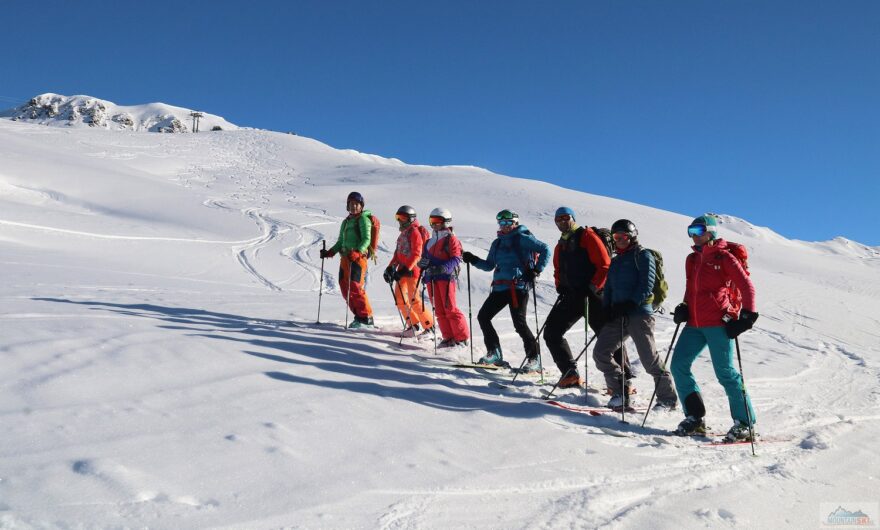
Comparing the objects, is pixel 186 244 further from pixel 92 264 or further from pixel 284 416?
pixel 284 416

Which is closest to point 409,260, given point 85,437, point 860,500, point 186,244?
point 85,437

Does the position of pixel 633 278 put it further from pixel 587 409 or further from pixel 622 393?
pixel 587 409

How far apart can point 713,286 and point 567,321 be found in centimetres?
170

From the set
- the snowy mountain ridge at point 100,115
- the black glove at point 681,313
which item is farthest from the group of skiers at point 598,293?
the snowy mountain ridge at point 100,115

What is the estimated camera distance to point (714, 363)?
503 cm

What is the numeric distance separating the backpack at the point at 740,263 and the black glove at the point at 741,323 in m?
0.30

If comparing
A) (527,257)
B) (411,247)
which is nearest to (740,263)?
(527,257)

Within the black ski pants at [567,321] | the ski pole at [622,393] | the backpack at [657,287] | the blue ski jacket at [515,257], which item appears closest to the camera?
the ski pole at [622,393]

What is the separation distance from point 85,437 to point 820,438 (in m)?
5.71

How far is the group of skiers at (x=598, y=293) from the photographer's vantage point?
4.95 m

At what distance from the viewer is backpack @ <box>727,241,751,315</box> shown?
493 centimetres

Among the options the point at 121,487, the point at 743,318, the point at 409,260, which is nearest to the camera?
the point at 121,487

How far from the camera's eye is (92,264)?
12320 mm

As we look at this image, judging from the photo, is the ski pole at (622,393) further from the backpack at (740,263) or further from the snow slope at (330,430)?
the backpack at (740,263)
